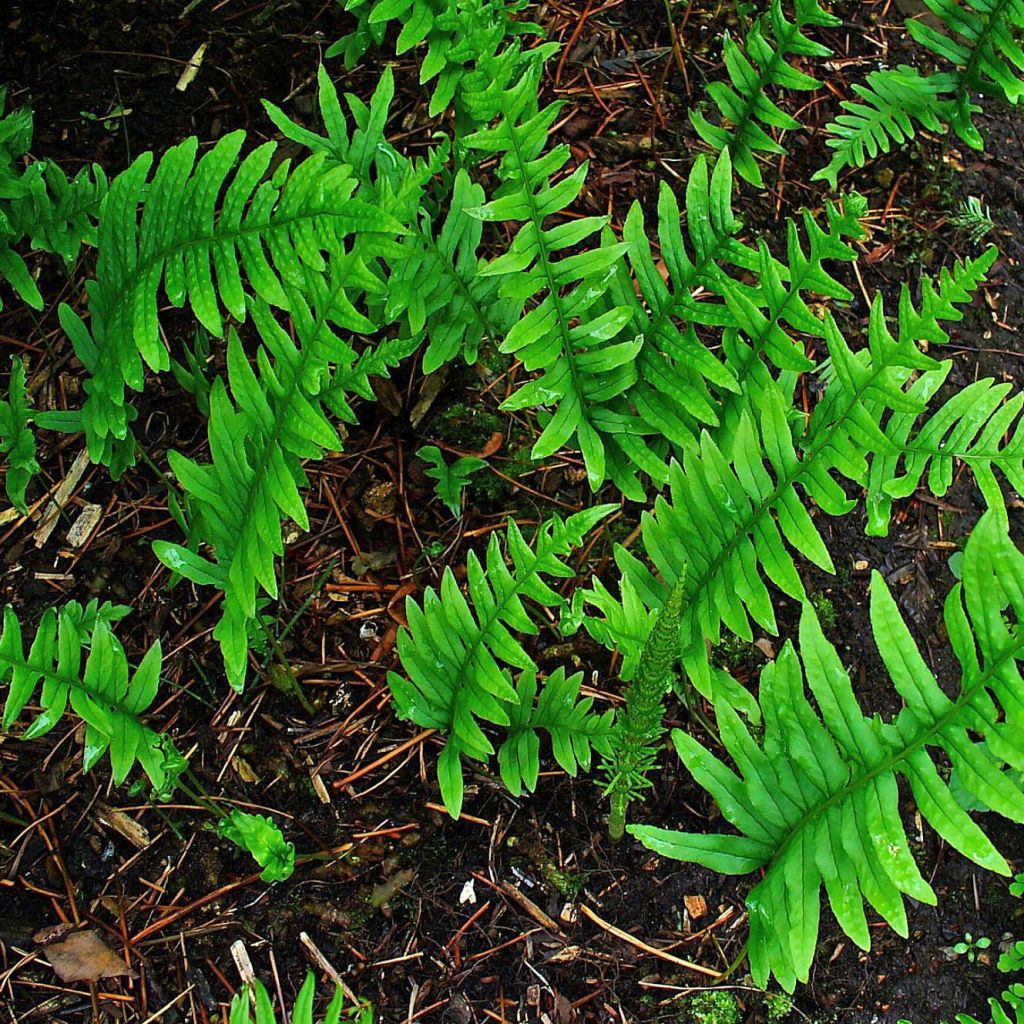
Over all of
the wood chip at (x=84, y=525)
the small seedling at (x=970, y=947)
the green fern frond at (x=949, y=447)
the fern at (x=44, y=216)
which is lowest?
the wood chip at (x=84, y=525)

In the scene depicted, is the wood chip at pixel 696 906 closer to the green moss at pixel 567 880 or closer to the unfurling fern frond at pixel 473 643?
the green moss at pixel 567 880

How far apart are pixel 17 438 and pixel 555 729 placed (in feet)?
4.91

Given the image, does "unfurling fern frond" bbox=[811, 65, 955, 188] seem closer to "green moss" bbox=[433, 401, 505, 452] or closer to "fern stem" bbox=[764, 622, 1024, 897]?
"green moss" bbox=[433, 401, 505, 452]

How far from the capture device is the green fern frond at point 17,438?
2.54 m

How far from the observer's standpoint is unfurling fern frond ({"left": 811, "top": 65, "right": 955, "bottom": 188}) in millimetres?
3465

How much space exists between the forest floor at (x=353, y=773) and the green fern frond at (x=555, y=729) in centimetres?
23

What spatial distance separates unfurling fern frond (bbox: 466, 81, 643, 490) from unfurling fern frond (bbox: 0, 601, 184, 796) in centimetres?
109

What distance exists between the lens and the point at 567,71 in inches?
150

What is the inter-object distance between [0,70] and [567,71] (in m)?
1.92

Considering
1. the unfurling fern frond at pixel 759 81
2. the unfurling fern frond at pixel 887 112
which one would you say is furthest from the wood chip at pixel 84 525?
the unfurling fern frond at pixel 887 112

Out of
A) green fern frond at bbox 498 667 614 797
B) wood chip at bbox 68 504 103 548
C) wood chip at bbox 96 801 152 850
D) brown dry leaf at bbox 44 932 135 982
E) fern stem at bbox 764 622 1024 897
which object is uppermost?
fern stem at bbox 764 622 1024 897

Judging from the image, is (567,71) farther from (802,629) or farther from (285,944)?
(285,944)

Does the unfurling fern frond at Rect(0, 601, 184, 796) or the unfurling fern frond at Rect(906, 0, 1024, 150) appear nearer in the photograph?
the unfurling fern frond at Rect(0, 601, 184, 796)

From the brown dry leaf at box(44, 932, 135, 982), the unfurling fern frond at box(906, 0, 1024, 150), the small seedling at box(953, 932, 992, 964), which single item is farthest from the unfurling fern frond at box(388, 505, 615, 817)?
the unfurling fern frond at box(906, 0, 1024, 150)
